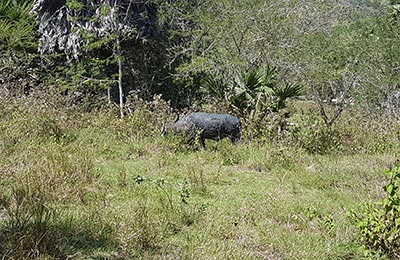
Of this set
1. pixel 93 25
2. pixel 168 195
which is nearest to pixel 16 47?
pixel 93 25

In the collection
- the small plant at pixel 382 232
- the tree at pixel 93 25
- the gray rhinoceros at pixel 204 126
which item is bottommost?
the gray rhinoceros at pixel 204 126

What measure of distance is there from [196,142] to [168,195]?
11.1 ft

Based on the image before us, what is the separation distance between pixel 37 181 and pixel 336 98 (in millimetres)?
12084

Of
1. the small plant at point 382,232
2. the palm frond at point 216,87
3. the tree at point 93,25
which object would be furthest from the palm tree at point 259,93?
the small plant at point 382,232

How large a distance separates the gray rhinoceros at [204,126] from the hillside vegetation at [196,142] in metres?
0.18

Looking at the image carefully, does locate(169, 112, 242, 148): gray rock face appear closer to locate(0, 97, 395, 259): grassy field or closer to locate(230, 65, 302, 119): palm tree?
locate(0, 97, 395, 259): grassy field

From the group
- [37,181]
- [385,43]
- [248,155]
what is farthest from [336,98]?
[37,181]

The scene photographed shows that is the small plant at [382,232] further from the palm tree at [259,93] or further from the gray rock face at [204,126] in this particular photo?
the palm tree at [259,93]

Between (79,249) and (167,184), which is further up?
(79,249)

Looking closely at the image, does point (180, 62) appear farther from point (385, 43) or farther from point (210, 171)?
point (385, 43)

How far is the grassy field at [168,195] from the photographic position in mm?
3839

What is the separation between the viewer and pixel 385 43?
17.2m

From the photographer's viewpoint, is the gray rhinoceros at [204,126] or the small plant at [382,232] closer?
the small plant at [382,232]

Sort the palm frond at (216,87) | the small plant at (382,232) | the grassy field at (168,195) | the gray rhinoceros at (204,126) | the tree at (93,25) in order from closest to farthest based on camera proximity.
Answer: the small plant at (382,232)
the grassy field at (168,195)
the gray rhinoceros at (204,126)
the tree at (93,25)
the palm frond at (216,87)
